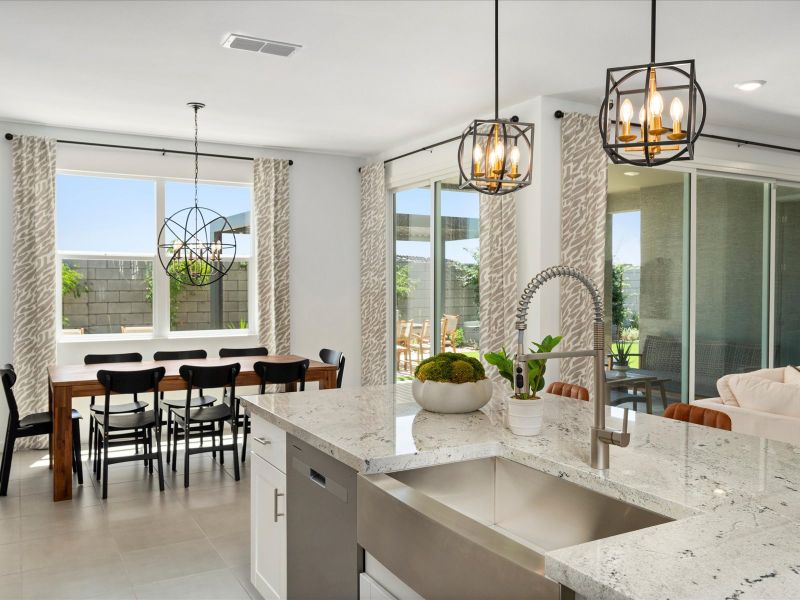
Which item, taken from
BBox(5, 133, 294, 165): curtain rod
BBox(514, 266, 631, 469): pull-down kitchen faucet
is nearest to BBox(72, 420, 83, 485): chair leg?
BBox(5, 133, 294, 165): curtain rod

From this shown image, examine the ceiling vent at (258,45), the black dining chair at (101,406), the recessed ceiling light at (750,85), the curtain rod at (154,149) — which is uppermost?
the recessed ceiling light at (750,85)

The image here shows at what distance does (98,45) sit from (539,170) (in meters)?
3.15

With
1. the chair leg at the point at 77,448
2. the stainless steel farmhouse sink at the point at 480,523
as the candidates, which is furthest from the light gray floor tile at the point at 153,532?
the stainless steel farmhouse sink at the point at 480,523

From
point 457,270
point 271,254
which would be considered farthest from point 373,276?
point 457,270

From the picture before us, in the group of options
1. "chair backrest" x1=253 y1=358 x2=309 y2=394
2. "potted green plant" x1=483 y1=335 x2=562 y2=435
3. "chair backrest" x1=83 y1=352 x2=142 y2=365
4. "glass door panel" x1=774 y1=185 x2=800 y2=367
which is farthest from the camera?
"glass door panel" x1=774 y1=185 x2=800 y2=367

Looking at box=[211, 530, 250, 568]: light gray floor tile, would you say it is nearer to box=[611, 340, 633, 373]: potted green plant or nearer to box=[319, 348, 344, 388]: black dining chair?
box=[319, 348, 344, 388]: black dining chair

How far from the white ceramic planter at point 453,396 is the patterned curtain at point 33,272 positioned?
462 centimetres

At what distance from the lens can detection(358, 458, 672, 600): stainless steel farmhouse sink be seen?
1.32 meters

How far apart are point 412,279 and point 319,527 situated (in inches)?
191

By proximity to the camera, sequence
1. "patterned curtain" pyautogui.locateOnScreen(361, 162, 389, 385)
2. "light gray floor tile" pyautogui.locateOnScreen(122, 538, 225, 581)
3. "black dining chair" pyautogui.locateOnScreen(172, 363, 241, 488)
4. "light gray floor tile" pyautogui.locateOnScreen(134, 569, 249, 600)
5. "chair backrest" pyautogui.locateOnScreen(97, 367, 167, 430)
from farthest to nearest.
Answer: "patterned curtain" pyautogui.locateOnScreen(361, 162, 389, 385) → "black dining chair" pyautogui.locateOnScreen(172, 363, 241, 488) → "chair backrest" pyautogui.locateOnScreen(97, 367, 167, 430) → "light gray floor tile" pyautogui.locateOnScreen(122, 538, 225, 581) → "light gray floor tile" pyautogui.locateOnScreen(134, 569, 249, 600)

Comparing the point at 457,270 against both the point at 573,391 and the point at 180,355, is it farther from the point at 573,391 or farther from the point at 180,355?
the point at 573,391

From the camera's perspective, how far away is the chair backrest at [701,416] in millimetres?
2564

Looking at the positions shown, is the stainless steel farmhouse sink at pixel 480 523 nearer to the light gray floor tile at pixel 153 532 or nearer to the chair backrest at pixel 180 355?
the light gray floor tile at pixel 153 532

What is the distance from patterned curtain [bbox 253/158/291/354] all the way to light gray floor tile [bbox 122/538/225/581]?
3352 millimetres
